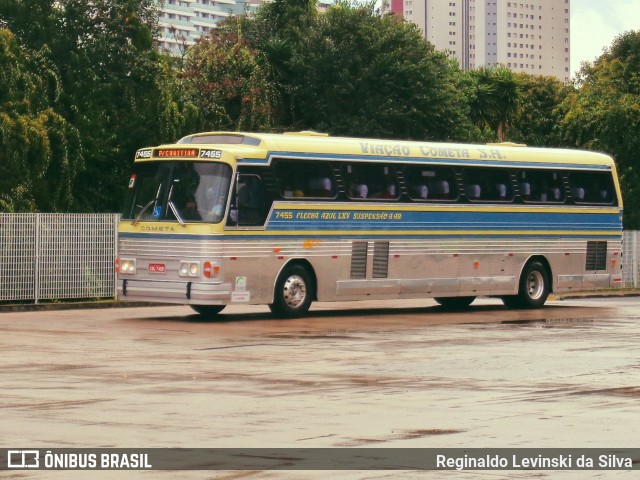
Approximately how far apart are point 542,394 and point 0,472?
6.42 metres

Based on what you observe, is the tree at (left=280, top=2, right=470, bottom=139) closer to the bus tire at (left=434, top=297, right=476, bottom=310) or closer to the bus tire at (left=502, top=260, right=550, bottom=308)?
the bus tire at (left=434, top=297, right=476, bottom=310)

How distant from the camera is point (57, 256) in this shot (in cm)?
3269

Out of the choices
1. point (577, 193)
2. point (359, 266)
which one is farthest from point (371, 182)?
point (577, 193)

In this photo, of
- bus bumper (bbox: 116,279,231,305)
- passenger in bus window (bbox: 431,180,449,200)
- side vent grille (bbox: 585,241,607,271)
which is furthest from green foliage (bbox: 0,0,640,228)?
side vent grille (bbox: 585,241,607,271)

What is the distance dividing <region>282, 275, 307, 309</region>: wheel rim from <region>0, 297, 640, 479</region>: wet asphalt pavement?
883 mm

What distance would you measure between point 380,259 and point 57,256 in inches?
321

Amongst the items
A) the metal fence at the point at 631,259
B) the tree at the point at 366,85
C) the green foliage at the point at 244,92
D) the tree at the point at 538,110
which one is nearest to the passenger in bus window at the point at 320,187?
the green foliage at the point at 244,92

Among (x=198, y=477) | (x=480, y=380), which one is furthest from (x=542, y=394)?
(x=198, y=477)

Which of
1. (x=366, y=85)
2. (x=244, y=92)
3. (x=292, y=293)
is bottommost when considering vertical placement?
(x=292, y=293)

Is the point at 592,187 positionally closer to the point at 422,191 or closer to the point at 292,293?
the point at 422,191

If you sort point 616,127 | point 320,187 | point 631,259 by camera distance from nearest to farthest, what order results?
point 320,187
point 631,259
point 616,127

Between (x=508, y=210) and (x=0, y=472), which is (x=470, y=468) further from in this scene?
(x=508, y=210)

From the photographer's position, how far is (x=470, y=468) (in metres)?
9.46

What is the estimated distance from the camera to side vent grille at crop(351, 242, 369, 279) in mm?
28125
